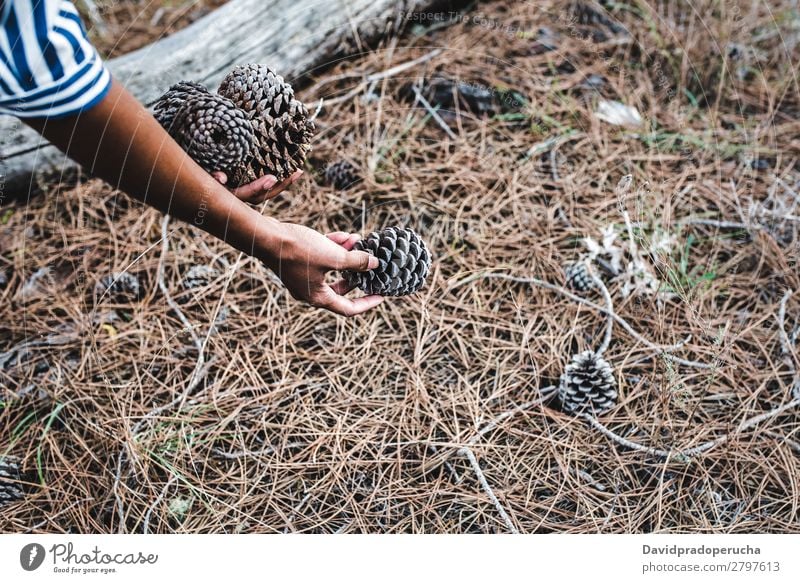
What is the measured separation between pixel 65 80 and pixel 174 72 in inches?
31.5

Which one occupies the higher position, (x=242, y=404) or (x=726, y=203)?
(x=242, y=404)

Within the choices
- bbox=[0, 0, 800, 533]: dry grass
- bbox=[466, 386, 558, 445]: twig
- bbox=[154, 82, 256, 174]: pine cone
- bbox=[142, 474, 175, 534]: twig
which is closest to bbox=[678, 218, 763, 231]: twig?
bbox=[0, 0, 800, 533]: dry grass

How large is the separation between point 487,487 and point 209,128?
2.36ft

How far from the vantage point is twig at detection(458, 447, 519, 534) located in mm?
967

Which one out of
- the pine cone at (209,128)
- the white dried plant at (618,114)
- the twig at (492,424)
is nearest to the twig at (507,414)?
the twig at (492,424)

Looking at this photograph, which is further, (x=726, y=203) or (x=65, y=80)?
(x=726, y=203)

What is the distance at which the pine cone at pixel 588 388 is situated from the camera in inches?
41.1

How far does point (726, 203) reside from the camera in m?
1.30

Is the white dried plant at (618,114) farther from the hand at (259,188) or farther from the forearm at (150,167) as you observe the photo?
the forearm at (150,167)

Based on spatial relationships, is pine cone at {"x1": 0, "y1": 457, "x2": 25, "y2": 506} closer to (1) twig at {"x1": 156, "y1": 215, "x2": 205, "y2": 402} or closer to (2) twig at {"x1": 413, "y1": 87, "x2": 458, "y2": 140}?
(1) twig at {"x1": 156, "y1": 215, "x2": 205, "y2": 402}

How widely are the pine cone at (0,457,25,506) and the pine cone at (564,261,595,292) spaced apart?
1.06 meters

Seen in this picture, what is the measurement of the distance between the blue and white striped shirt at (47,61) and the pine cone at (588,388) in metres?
0.85
